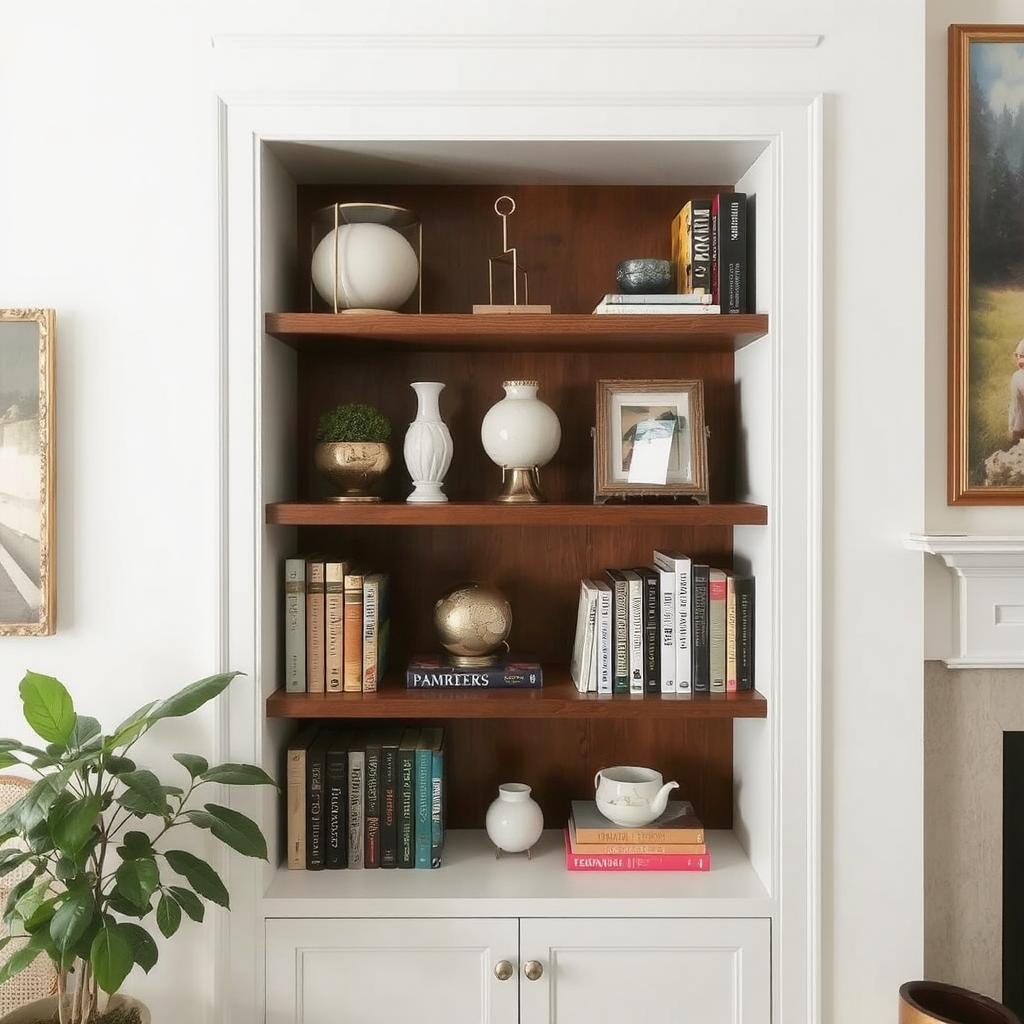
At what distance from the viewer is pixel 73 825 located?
1.41m

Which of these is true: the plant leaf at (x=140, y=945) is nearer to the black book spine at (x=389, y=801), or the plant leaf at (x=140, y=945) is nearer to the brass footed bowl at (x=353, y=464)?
the black book spine at (x=389, y=801)

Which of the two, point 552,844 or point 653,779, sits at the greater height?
point 653,779

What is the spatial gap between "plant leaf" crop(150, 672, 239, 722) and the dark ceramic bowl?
1054 mm

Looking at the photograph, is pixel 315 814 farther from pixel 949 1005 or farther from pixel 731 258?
pixel 731 258

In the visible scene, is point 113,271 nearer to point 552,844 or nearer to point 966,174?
point 552,844

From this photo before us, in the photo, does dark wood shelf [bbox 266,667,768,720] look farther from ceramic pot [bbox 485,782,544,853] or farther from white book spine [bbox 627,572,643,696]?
ceramic pot [bbox 485,782,544,853]

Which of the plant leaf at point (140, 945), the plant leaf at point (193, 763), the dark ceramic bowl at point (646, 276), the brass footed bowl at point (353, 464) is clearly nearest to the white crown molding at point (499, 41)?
the dark ceramic bowl at point (646, 276)

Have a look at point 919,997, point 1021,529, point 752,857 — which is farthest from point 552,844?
point 1021,529

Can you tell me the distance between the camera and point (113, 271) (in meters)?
1.74

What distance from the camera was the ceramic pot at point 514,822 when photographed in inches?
73.5

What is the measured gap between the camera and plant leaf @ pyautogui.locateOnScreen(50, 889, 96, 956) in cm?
141

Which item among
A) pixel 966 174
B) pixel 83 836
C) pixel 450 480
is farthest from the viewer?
pixel 450 480

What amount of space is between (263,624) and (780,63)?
1385 mm

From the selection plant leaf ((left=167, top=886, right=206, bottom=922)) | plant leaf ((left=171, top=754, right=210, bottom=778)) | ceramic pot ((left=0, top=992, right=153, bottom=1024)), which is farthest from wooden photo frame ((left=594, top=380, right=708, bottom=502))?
ceramic pot ((left=0, top=992, right=153, bottom=1024))
